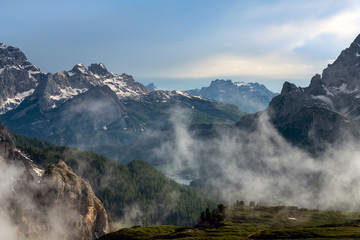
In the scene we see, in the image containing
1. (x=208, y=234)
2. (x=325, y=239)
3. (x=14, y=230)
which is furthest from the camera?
(x=14, y=230)

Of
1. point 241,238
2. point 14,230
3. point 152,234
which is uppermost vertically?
point 241,238

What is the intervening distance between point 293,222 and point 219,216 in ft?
141

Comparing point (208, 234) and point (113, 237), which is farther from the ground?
point (208, 234)

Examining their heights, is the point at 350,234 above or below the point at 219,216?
above

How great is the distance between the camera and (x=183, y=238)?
144m

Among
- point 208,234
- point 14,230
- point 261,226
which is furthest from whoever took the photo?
point 14,230

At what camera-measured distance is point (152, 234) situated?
546 feet

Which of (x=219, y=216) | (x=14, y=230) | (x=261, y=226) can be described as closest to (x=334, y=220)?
(x=261, y=226)

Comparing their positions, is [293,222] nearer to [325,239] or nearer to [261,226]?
[261,226]

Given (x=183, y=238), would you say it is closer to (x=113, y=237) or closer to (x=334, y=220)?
(x=113, y=237)

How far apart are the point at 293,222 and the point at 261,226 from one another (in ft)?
77.1

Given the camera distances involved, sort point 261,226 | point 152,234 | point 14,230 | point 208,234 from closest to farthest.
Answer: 1. point 208,234
2. point 152,234
3. point 261,226
4. point 14,230

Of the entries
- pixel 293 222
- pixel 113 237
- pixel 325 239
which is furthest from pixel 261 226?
pixel 113 237

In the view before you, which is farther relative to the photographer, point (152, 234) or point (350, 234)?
point (152, 234)
